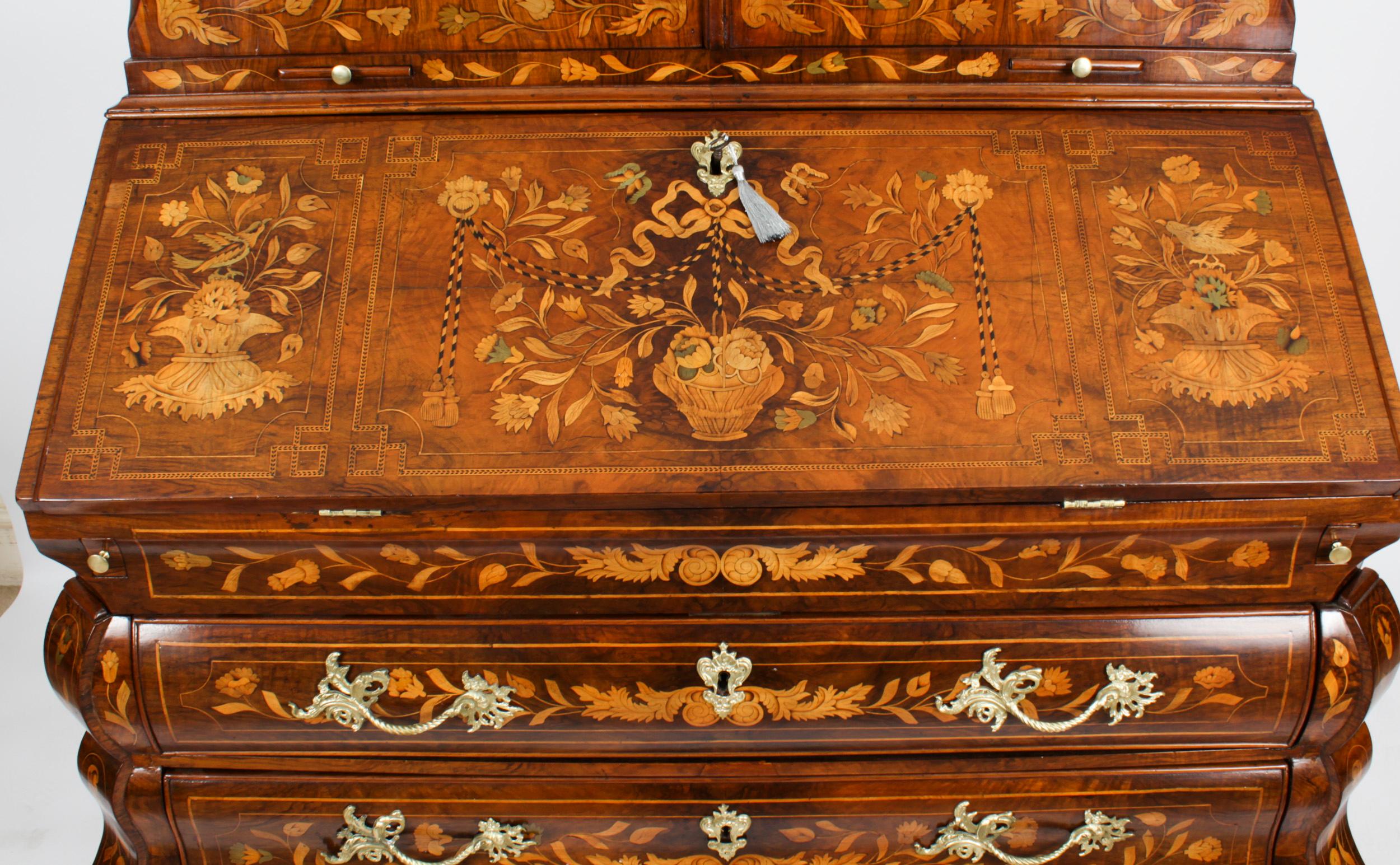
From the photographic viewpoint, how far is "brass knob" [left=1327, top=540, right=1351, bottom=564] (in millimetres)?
1721

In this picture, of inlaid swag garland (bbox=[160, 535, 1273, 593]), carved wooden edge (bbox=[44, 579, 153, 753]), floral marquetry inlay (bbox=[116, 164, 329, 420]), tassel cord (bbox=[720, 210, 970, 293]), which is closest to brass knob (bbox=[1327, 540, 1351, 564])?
inlaid swag garland (bbox=[160, 535, 1273, 593])

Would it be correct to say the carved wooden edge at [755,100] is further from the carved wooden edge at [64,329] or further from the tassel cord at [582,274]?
the tassel cord at [582,274]

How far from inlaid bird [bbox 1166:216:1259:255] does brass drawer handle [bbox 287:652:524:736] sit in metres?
1.20

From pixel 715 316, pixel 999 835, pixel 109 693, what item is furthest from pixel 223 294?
pixel 999 835

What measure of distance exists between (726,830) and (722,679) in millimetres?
296

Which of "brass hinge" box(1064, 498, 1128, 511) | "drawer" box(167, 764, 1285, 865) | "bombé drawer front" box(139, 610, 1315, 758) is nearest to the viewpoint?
"brass hinge" box(1064, 498, 1128, 511)

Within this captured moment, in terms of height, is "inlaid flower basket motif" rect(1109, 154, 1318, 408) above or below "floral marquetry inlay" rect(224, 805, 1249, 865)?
above

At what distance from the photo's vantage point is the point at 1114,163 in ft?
6.23

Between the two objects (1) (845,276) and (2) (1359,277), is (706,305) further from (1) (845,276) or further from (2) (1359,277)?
(2) (1359,277)

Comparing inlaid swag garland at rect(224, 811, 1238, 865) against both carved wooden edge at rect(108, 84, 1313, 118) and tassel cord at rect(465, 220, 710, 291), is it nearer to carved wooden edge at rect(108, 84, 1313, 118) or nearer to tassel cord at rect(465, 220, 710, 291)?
tassel cord at rect(465, 220, 710, 291)

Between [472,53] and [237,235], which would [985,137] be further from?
[237,235]

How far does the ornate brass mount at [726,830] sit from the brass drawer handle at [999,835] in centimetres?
28

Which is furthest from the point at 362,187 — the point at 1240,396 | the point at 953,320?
the point at 1240,396

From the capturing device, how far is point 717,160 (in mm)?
1891
